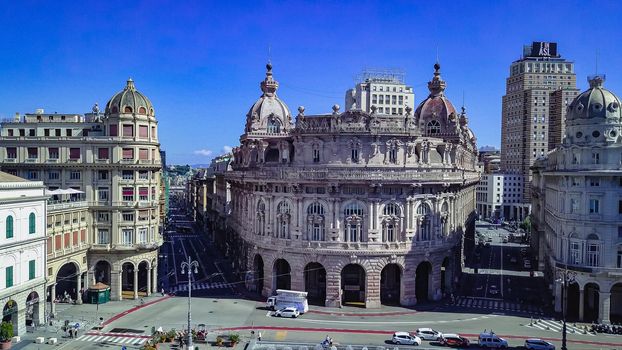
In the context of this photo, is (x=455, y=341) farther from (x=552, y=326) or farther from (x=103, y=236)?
(x=103, y=236)

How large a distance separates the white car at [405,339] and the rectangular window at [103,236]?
44.3 meters

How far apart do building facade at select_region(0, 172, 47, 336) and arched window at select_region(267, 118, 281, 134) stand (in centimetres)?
4959

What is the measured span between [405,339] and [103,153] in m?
49.9

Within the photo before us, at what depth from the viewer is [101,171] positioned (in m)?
84.6

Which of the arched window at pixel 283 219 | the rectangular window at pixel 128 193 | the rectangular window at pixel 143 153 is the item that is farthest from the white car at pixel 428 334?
the rectangular window at pixel 143 153

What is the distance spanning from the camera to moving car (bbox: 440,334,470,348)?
6356 centimetres

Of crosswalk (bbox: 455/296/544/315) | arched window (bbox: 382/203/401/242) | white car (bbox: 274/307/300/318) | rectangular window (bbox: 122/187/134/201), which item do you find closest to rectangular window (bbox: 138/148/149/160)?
rectangular window (bbox: 122/187/134/201)

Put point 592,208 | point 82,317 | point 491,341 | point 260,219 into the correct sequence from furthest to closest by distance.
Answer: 1. point 260,219
2. point 592,208
3. point 82,317
4. point 491,341

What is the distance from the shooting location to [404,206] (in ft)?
265

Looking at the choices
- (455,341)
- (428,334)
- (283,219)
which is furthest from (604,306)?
(283,219)

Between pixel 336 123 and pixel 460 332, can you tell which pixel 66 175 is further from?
pixel 460 332

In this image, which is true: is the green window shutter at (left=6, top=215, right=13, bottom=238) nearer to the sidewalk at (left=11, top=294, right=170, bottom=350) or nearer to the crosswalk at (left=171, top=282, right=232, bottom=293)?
the sidewalk at (left=11, top=294, right=170, bottom=350)

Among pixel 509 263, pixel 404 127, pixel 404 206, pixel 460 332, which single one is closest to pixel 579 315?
pixel 460 332

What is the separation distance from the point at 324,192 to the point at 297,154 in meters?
7.33
